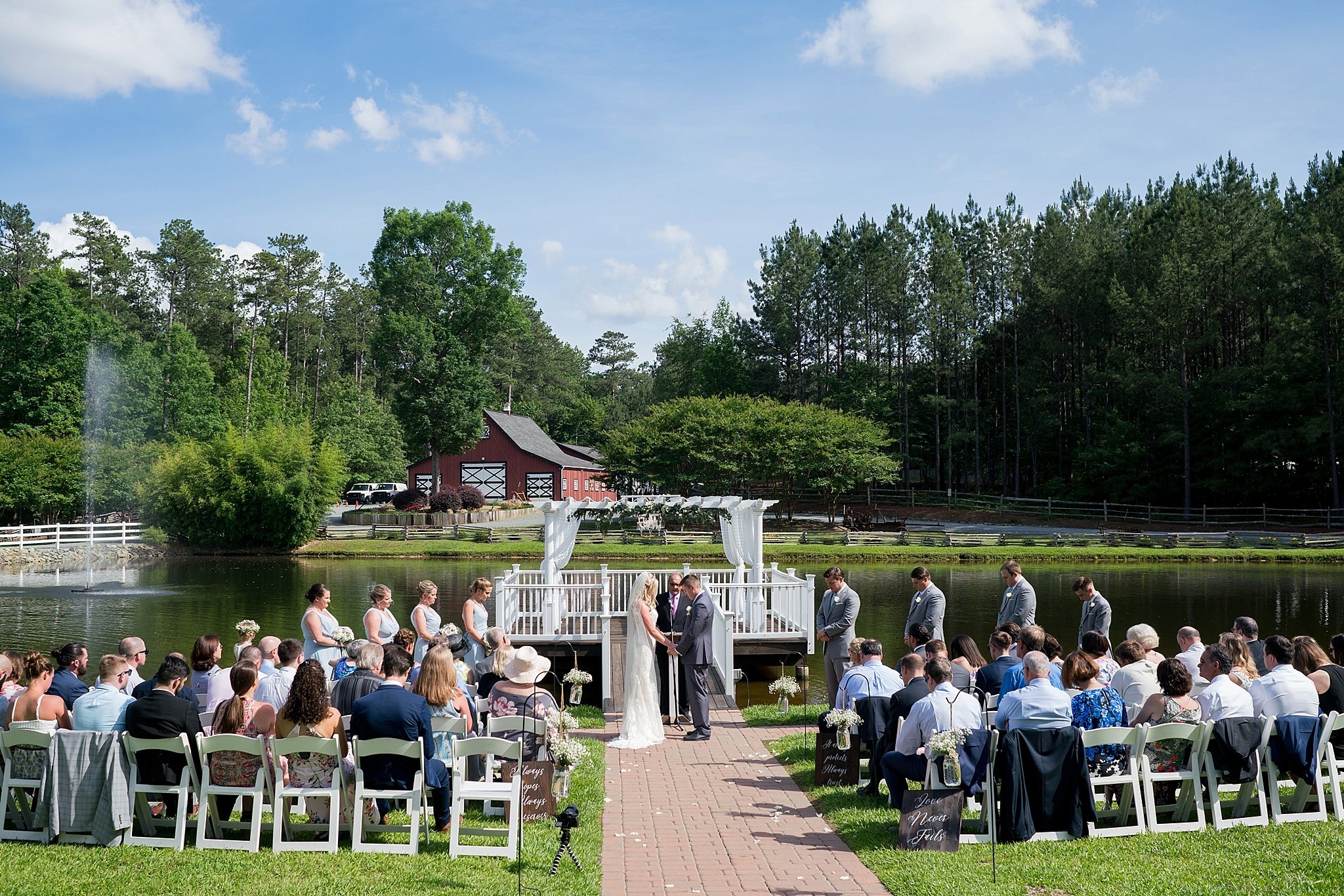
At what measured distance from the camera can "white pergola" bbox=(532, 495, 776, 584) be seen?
17.8 metres

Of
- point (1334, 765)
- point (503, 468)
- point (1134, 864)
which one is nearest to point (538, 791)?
point (1134, 864)

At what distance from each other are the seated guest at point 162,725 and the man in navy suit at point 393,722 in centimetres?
100

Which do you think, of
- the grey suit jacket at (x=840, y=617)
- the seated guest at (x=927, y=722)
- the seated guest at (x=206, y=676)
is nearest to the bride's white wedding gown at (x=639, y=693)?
the grey suit jacket at (x=840, y=617)

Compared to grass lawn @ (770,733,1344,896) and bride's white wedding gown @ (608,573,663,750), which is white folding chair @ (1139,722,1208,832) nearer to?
grass lawn @ (770,733,1344,896)

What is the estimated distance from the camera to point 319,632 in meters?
10.1

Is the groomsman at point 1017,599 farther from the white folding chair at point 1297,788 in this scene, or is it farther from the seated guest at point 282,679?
the seated guest at point 282,679

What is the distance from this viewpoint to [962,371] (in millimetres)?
63781

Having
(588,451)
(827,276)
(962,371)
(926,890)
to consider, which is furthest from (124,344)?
(926,890)

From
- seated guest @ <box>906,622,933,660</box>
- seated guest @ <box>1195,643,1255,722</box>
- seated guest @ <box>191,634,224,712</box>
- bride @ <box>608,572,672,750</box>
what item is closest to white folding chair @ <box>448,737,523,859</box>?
seated guest @ <box>191,634,224,712</box>

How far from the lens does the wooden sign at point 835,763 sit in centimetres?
812

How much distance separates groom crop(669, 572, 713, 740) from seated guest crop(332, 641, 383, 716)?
3.55 m

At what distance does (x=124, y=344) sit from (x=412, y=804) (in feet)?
177

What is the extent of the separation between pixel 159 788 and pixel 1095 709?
615 centimetres

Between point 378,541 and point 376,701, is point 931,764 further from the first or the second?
point 378,541
